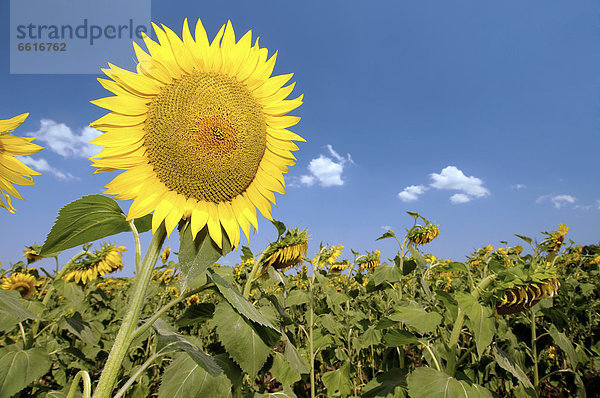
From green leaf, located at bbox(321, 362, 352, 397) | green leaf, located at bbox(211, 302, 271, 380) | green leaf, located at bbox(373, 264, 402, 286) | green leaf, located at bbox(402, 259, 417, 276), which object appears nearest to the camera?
green leaf, located at bbox(211, 302, 271, 380)

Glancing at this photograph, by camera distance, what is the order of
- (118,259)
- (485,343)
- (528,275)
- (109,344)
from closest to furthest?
Result: 1. (485,343)
2. (528,275)
3. (118,259)
4. (109,344)

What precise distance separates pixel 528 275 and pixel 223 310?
5.79ft

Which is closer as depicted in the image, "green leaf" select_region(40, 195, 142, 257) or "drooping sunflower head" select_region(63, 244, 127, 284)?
"green leaf" select_region(40, 195, 142, 257)

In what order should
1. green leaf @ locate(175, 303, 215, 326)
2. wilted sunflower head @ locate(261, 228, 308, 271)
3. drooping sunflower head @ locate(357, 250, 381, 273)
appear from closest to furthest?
green leaf @ locate(175, 303, 215, 326), wilted sunflower head @ locate(261, 228, 308, 271), drooping sunflower head @ locate(357, 250, 381, 273)

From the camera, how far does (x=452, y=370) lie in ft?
6.68

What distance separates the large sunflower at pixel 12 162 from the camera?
1.17 metres

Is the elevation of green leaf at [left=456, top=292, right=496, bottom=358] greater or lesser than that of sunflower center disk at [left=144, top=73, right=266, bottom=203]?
lesser

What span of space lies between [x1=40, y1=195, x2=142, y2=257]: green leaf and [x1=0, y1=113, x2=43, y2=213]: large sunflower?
11.5 inches

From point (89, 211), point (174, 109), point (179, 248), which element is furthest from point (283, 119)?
point (89, 211)

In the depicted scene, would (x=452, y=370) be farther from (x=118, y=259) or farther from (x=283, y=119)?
(x=118, y=259)

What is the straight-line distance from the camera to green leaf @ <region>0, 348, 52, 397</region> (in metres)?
1.87

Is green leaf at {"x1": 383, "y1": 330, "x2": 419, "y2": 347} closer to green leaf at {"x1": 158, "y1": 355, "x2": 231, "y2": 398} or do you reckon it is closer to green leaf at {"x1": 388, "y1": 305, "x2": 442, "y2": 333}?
green leaf at {"x1": 388, "y1": 305, "x2": 442, "y2": 333}

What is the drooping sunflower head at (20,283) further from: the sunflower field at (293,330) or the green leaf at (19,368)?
the green leaf at (19,368)

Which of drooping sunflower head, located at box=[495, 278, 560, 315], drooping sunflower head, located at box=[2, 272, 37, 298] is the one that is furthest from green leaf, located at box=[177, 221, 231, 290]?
drooping sunflower head, located at box=[2, 272, 37, 298]
